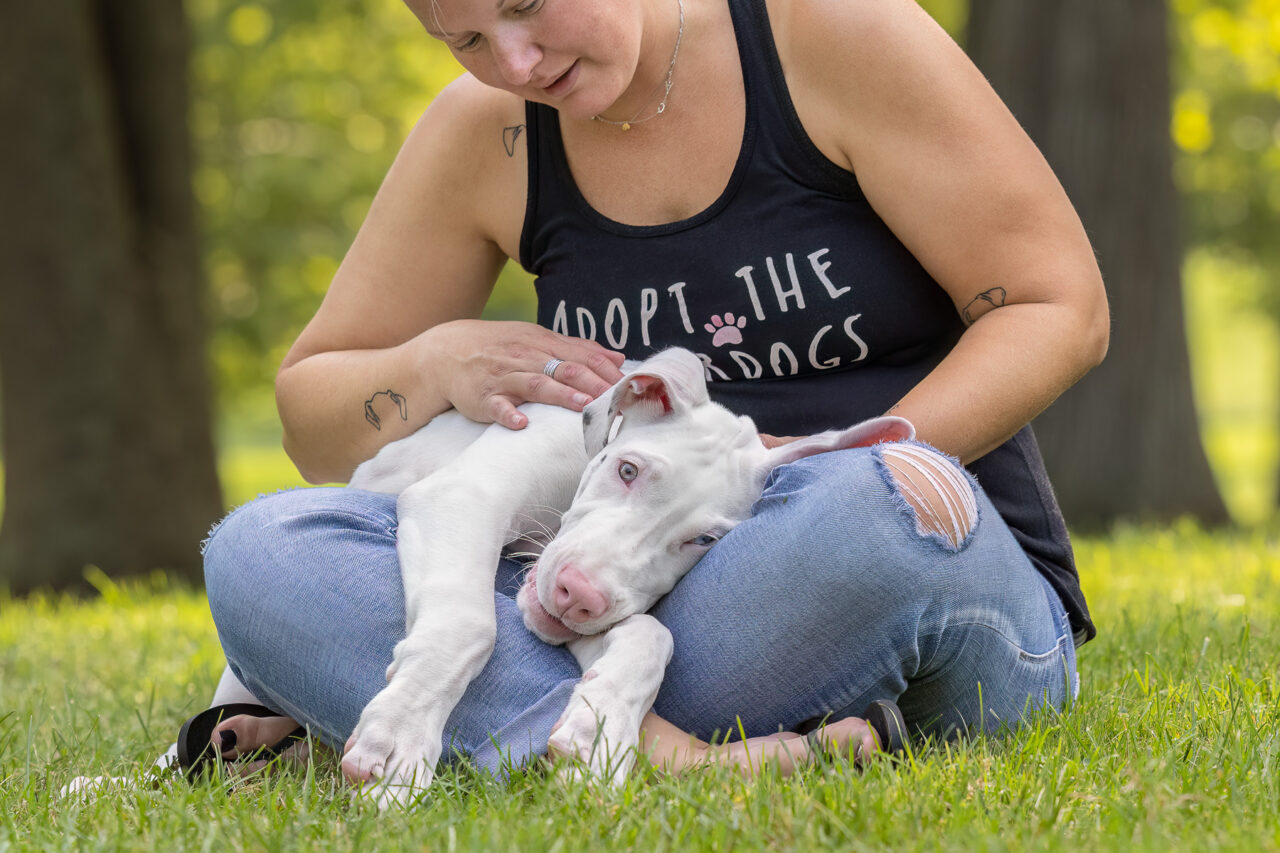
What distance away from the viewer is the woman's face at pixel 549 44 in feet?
8.97

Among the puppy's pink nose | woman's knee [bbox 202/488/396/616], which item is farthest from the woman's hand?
the puppy's pink nose

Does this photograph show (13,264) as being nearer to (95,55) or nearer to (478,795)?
(95,55)

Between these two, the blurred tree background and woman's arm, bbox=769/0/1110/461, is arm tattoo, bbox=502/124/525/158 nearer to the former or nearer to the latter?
woman's arm, bbox=769/0/1110/461

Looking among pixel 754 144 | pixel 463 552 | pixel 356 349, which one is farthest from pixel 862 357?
pixel 356 349

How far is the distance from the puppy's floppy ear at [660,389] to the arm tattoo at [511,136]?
0.76 m

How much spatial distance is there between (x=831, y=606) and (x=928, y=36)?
1.37 metres

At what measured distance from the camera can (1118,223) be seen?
794cm

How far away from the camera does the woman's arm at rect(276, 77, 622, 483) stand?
10.1 feet

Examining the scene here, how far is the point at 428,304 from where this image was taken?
11.4 feet

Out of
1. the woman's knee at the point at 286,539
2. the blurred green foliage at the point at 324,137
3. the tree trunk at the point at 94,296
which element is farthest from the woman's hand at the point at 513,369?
the blurred green foliage at the point at 324,137

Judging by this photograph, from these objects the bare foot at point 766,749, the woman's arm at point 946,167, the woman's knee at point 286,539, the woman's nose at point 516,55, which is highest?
the woman's nose at point 516,55

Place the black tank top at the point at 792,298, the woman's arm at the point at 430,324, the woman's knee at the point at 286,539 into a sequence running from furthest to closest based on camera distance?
1. the woman's arm at the point at 430,324
2. the black tank top at the point at 792,298
3. the woman's knee at the point at 286,539

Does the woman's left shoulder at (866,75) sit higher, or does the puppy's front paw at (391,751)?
the woman's left shoulder at (866,75)

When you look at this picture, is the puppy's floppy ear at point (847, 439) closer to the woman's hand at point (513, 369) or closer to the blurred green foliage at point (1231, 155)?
the woman's hand at point (513, 369)
